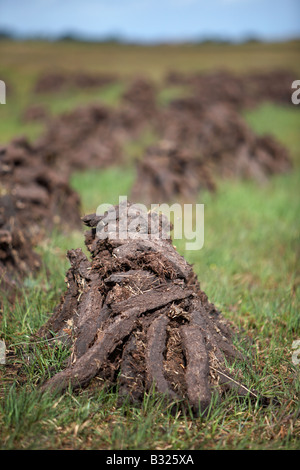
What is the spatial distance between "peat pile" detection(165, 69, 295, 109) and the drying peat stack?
17.8 metres

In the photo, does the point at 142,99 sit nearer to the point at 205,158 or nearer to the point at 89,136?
the point at 89,136

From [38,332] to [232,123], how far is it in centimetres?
846

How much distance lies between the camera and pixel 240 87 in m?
24.9

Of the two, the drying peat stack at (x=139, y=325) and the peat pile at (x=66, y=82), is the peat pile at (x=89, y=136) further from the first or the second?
the peat pile at (x=66, y=82)

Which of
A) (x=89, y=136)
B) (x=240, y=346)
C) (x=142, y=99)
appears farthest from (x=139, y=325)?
(x=142, y=99)

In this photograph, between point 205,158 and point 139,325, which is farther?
point 205,158

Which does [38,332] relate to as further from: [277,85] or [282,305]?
[277,85]

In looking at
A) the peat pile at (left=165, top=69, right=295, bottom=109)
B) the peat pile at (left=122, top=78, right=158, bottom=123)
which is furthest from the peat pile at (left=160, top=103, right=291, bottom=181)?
the peat pile at (left=165, top=69, right=295, bottom=109)

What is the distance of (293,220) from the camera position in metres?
6.67

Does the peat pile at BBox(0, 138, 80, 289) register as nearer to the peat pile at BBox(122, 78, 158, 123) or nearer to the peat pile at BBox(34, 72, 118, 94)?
the peat pile at BBox(122, 78, 158, 123)

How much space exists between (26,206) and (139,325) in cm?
321

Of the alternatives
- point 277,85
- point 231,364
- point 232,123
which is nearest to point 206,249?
point 231,364

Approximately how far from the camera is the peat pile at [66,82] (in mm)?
27980

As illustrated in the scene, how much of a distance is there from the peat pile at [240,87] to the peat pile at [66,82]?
5267mm
